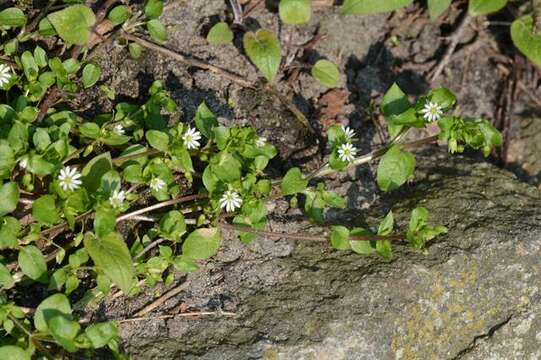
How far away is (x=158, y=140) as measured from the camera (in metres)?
2.45

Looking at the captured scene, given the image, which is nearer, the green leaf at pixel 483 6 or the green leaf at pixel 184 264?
the green leaf at pixel 184 264

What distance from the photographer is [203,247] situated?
241 cm

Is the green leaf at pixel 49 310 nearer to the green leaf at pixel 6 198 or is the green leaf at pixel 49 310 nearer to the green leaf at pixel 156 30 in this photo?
the green leaf at pixel 6 198

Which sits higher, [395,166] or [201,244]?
[395,166]

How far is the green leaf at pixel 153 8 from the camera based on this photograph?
2736mm

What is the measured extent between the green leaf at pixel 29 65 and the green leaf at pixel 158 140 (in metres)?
0.50

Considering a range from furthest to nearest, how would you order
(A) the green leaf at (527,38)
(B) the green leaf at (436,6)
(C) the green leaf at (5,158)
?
1. (A) the green leaf at (527,38)
2. (B) the green leaf at (436,6)
3. (C) the green leaf at (5,158)

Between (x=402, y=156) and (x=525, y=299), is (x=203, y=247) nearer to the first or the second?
(x=402, y=156)

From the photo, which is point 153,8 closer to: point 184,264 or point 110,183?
point 110,183

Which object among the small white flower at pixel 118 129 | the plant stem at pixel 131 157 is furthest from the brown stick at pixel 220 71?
the plant stem at pixel 131 157

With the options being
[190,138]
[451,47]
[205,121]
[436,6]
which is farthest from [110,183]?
[451,47]

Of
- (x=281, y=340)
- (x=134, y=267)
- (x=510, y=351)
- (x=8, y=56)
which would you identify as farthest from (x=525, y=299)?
(x=8, y=56)

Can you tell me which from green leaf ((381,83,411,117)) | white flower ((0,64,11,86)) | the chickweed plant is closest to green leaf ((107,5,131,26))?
the chickweed plant

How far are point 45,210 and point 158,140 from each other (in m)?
0.45
